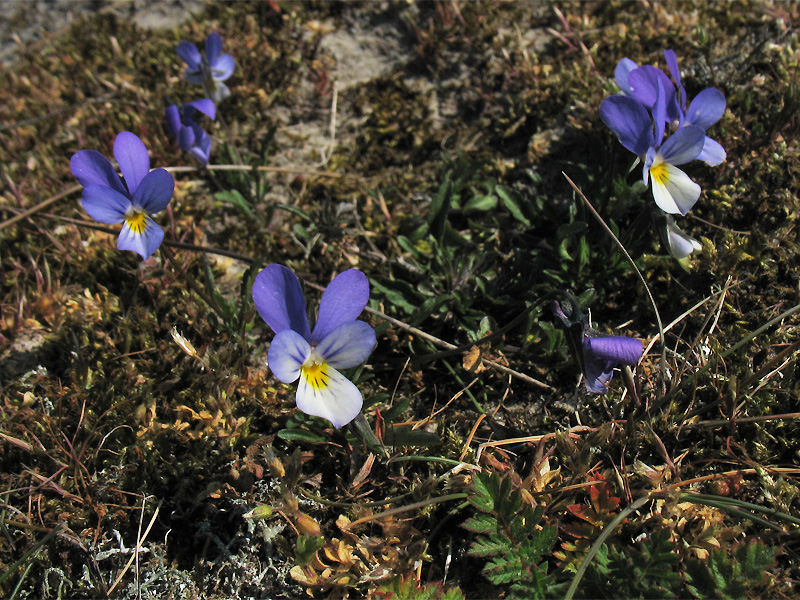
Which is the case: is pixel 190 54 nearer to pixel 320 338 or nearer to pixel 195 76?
pixel 195 76

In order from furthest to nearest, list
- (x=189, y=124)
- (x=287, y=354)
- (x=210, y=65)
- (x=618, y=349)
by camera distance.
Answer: (x=210, y=65) → (x=189, y=124) → (x=618, y=349) → (x=287, y=354)

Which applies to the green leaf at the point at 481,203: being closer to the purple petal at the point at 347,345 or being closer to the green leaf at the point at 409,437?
the green leaf at the point at 409,437

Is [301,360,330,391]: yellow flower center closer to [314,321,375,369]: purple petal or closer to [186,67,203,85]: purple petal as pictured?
[314,321,375,369]: purple petal

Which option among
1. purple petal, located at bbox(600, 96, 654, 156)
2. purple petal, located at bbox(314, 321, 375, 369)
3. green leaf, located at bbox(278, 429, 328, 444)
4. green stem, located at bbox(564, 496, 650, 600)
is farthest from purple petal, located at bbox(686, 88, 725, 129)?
green leaf, located at bbox(278, 429, 328, 444)

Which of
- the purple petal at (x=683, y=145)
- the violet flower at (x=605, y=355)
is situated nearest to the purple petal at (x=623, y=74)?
the purple petal at (x=683, y=145)

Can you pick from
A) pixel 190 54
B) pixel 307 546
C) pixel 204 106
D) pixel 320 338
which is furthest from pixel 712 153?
pixel 190 54

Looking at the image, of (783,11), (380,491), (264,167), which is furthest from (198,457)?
(783,11)
